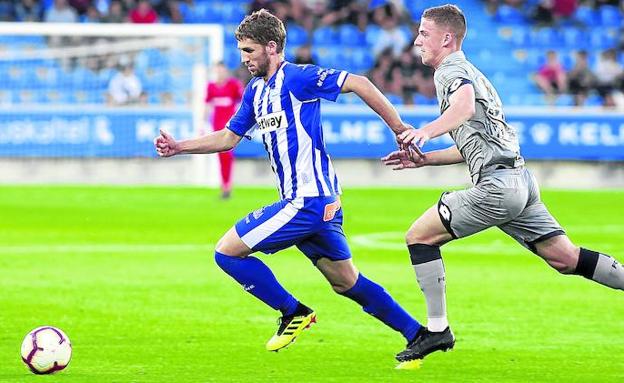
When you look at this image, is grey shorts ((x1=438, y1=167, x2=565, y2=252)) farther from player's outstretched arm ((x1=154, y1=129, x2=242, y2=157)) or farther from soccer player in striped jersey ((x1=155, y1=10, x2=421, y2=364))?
player's outstretched arm ((x1=154, y1=129, x2=242, y2=157))

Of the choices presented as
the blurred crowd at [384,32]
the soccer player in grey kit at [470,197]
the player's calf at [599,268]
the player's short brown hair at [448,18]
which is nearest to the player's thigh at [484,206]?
the soccer player in grey kit at [470,197]

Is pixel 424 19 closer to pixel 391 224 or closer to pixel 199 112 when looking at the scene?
pixel 391 224

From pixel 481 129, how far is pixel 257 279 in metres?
1.62

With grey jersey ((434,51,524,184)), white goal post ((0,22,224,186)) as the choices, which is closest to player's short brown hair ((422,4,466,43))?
grey jersey ((434,51,524,184))

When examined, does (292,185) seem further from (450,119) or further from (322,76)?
(450,119)

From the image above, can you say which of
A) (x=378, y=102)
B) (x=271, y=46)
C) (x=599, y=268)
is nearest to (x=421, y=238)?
(x=378, y=102)

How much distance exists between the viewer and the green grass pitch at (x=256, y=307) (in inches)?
316

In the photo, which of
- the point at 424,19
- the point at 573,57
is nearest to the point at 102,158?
the point at 573,57

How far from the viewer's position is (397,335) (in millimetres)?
9414

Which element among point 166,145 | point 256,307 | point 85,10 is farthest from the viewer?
point 85,10

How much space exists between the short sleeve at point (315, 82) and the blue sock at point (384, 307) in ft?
3.77

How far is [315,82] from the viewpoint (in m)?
7.77

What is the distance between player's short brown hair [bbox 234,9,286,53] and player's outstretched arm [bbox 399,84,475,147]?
118 centimetres

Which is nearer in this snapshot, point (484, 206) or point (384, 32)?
point (484, 206)
